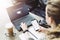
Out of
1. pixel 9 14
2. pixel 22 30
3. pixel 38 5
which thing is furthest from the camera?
pixel 38 5

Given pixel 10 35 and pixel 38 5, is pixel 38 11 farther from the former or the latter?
pixel 10 35

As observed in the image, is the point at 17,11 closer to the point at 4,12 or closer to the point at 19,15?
the point at 19,15

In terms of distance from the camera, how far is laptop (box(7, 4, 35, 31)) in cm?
144

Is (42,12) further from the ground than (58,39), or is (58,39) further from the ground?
(58,39)

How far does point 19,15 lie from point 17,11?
0.19 ft

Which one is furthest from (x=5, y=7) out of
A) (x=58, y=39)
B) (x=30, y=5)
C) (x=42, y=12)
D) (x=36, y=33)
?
(x=58, y=39)

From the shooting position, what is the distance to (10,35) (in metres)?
1.32

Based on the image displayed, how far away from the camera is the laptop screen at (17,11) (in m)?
1.51

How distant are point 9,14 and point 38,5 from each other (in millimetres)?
357

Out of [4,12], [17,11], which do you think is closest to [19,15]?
[17,11]

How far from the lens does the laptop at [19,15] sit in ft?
4.74

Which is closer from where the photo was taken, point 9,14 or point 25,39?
point 25,39

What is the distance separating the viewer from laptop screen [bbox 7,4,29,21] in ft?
4.97

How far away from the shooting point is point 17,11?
155cm
